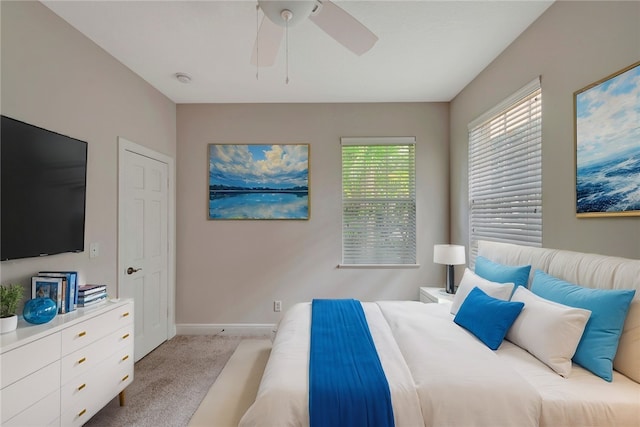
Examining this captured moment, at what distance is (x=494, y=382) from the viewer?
1.26 metres

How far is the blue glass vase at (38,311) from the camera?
5.21 ft

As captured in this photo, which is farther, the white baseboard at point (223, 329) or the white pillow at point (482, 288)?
the white baseboard at point (223, 329)

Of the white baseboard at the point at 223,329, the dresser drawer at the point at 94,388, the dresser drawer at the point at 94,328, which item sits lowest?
the white baseboard at the point at 223,329

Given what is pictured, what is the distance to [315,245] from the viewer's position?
3484 mm

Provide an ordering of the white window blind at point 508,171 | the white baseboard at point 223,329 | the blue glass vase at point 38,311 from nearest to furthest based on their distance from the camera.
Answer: the blue glass vase at point 38,311
the white window blind at point 508,171
the white baseboard at point 223,329

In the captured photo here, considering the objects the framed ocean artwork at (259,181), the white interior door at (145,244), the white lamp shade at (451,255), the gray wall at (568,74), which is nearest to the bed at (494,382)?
the gray wall at (568,74)

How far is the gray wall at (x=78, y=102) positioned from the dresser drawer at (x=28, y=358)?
494 millimetres

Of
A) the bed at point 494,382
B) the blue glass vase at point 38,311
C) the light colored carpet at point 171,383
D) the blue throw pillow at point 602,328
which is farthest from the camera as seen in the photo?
the light colored carpet at point 171,383

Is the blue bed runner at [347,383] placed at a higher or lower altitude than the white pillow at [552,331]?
lower

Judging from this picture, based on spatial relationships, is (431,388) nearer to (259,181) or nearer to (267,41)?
(267,41)

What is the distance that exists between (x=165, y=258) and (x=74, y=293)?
1.46m

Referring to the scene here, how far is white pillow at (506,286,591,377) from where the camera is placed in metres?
1.35

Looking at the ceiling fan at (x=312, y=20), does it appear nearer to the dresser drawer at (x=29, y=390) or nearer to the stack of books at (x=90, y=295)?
the stack of books at (x=90, y=295)

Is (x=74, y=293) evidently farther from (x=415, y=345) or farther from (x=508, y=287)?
(x=508, y=287)
